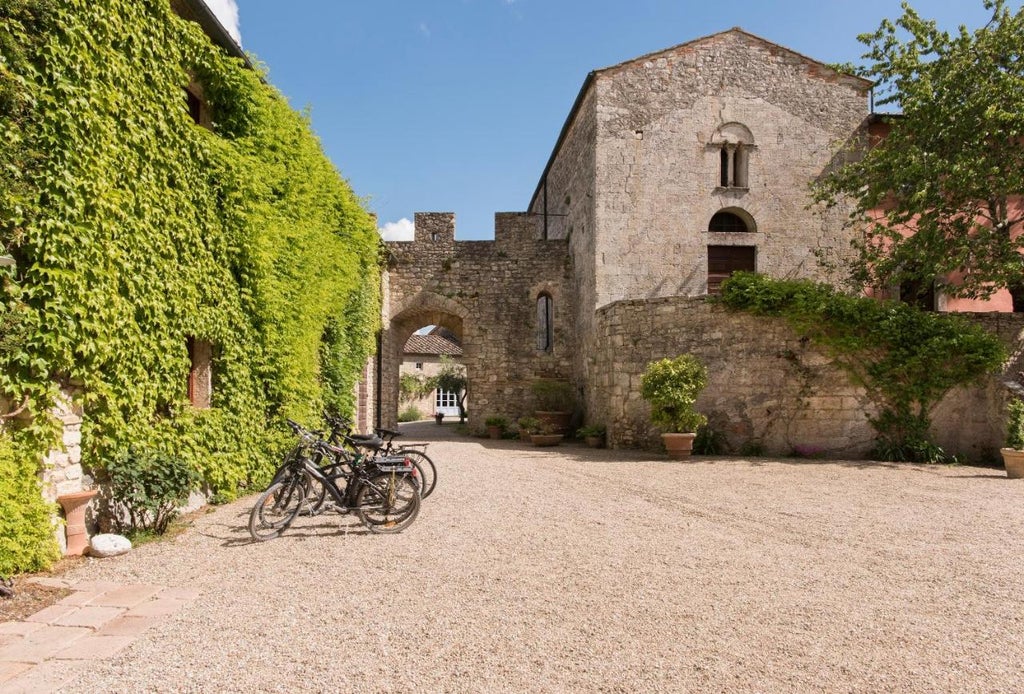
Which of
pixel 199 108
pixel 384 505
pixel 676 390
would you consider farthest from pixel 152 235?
pixel 676 390

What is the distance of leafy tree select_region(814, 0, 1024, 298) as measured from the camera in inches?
408

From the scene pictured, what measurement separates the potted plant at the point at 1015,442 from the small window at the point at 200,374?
1094 cm

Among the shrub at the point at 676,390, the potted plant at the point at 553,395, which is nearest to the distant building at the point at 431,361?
the potted plant at the point at 553,395

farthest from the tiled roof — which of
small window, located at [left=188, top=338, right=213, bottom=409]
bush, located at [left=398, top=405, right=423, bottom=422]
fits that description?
small window, located at [left=188, top=338, right=213, bottom=409]

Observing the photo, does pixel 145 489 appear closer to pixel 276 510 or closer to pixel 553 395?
pixel 276 510

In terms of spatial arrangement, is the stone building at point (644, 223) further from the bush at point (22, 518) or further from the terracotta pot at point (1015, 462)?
the bush at point (22, 518)

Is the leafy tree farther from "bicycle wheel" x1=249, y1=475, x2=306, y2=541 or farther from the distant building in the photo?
the distant building

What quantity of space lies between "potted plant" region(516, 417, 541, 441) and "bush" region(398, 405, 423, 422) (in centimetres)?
1430

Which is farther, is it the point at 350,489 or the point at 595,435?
→ the point at 595,435

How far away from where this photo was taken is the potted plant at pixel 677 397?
410 inches

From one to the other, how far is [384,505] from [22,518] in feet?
8.58

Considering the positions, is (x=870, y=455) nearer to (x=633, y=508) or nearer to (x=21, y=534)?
(x=633, y=508)

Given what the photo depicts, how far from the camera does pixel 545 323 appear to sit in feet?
54.2

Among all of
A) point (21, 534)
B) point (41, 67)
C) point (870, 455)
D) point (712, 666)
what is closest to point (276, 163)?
point (41, 67)
